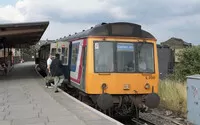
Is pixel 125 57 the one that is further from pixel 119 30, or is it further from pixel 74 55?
pixel 74 55

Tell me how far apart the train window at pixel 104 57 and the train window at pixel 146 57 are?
1044 mm

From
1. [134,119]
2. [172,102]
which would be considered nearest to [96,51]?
[134,119]

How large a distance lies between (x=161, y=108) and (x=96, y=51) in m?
5.23

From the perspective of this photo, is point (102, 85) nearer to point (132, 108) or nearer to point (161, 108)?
point (132, 108)

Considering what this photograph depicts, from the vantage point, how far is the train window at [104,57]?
1220 centimetres

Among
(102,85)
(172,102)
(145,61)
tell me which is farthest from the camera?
(172,102)

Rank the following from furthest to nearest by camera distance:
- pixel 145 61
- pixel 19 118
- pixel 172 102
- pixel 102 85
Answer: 1. pixel 172 102
2. pixel 145 61
3. pixel 102 85
4. pixel 19 118

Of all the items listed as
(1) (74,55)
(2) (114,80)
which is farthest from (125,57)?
(1) (74,55)

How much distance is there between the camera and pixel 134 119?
43.9 ft

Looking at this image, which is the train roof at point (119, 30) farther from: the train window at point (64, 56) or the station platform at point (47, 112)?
the train window at point (64, 56)

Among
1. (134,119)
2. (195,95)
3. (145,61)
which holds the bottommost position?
(134,119)

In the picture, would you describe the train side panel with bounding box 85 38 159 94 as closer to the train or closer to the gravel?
the train

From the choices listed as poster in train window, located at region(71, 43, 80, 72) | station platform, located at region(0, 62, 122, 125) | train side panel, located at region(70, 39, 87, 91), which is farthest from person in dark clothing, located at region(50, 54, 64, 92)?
station platform, located at region(0, 62, 122, 125)

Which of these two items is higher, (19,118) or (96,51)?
(96,51)
